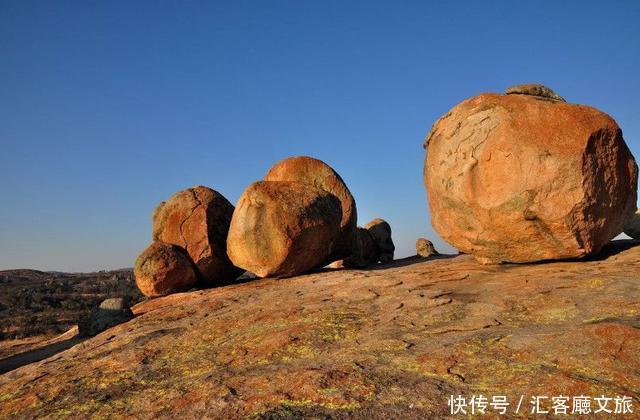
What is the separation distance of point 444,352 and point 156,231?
1219 centimetres

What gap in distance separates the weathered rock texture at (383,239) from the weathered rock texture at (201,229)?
30.2 feet

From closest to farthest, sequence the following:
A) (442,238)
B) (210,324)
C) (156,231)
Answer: (210,324) → (442,238) → (156,231)

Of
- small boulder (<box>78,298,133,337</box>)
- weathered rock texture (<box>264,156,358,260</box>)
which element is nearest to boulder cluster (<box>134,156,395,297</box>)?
weathered rock texture (<box>264,156,358,260</box>)

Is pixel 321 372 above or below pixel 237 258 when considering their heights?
below

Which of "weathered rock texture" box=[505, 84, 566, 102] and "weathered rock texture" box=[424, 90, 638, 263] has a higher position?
"weathered rock texture" box=[505, 84, 566, 102]

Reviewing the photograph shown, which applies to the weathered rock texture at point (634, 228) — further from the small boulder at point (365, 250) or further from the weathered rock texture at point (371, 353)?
the small boulder at point (365, 250)

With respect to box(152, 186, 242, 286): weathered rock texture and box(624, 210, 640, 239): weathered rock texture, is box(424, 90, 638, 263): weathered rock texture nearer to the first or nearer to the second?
box(624, 210, 640, 239): weathered rock texture

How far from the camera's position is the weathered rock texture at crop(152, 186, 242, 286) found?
14.9 metres

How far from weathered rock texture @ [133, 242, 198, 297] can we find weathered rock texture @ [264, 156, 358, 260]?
184 inches

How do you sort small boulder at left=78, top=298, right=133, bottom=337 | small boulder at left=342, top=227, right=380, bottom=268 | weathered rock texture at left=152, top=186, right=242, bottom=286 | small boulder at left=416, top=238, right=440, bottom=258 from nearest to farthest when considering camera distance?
small boulder at left=78, top=298, right=133, bottom=337, weathered rock texture at left=152, top=186, right=242, bottom=286, small boulder at left=342, top=227, right=380, bottom=268, small boulder at left=416, top=238, right=440, bottom=258

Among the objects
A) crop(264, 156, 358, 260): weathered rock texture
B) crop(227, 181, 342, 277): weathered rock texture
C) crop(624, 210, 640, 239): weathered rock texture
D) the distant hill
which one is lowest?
the distant hill

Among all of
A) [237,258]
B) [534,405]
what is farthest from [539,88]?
[237,258]

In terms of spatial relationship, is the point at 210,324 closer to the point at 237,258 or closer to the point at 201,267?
the point at 237,258

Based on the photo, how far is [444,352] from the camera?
227 inches
